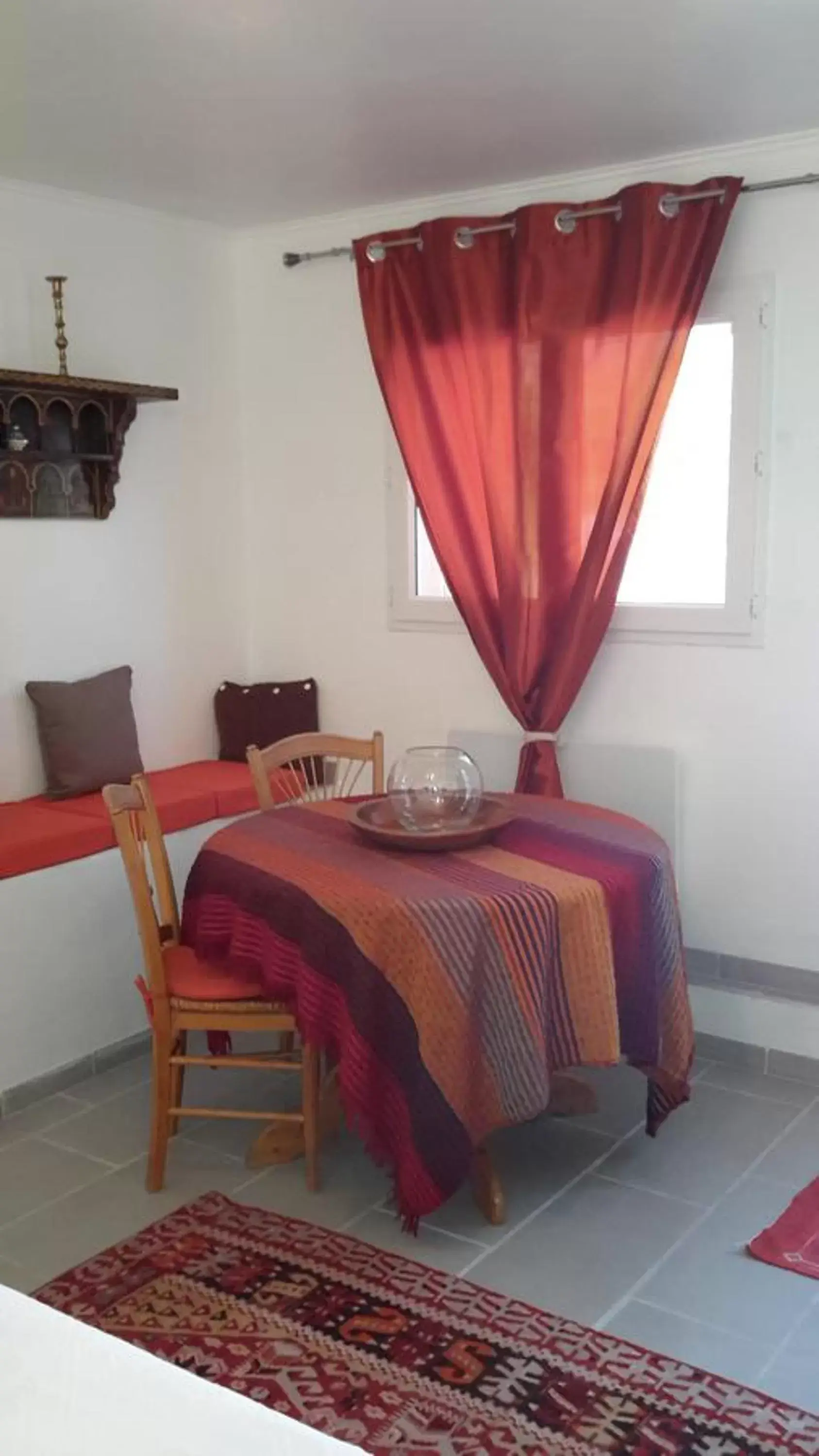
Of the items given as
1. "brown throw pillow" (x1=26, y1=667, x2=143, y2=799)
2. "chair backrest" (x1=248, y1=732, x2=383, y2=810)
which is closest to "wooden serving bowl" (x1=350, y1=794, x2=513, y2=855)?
"chair backrest" (x1=248, y1=732, x2=383, y2=810)

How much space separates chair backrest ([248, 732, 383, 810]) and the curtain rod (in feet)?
Answer: 4.92

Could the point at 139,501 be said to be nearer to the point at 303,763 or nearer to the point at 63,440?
the point at 63,440

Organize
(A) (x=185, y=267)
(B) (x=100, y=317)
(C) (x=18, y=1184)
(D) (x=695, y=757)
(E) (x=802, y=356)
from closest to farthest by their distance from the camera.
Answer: (C) (x=18, y=1184)
(E) (x=802, y=356)
(D) (x=695, y=757)
(B) (x=100, y=317)
(A) (x=185, y=267)

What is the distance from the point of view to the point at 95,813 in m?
3.56

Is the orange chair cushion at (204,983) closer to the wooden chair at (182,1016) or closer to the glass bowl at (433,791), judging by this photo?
the wooden chair at (182,1016)

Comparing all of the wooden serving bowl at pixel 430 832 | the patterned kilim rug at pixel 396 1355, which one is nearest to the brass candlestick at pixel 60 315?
the wooden serving bowl at pixel 430 832

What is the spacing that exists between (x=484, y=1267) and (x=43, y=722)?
2.05 metres

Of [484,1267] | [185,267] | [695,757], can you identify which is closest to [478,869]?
[484,1267]

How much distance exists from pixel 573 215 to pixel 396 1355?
289cm

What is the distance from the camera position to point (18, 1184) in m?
2.89

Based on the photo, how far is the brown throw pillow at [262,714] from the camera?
4.39 meters

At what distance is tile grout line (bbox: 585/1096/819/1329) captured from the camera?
7.87ft

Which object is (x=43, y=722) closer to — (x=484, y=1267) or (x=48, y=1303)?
(x=48, y=1303)

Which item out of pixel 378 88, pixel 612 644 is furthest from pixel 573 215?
pixel 612 644
